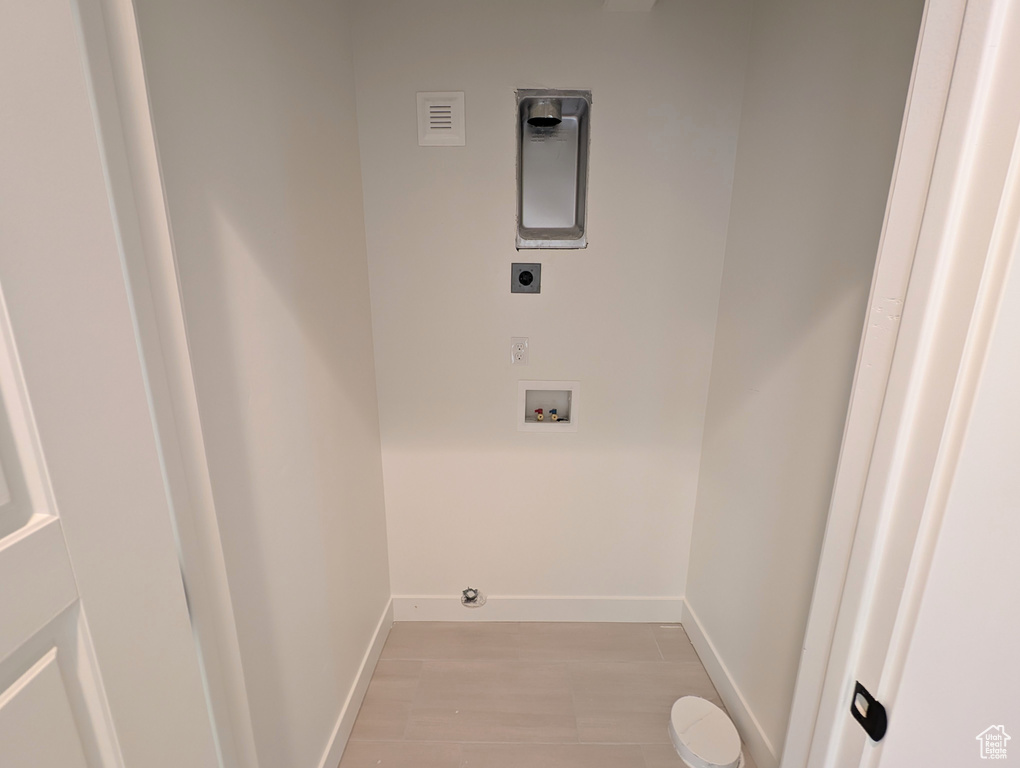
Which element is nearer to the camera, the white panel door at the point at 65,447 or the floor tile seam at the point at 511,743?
the white panel door at the point at 65,447

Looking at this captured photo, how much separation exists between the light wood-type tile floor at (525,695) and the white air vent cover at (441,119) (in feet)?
6.36

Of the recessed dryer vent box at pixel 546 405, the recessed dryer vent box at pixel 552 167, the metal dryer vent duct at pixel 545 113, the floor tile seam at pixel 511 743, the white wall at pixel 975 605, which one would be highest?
the metal dryer vent duct at pixel 545 113

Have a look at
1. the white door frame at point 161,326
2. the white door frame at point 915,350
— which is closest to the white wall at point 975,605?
the white door frame at point 915,350

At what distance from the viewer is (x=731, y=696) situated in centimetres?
162

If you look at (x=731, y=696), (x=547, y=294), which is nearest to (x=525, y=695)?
(x=731, y=696)

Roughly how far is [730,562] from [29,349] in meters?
1.87

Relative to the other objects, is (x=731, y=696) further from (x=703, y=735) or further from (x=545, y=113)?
(x=545, y=113)

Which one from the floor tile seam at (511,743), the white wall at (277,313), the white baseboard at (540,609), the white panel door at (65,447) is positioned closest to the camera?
the white panel door at (65,447)

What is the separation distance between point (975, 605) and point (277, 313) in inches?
50.0

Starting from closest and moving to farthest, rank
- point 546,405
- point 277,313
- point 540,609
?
point 277,313, point 546,405, point 540,609

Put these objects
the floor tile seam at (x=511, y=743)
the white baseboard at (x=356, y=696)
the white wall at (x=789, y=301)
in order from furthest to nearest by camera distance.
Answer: the floor tile seam at (x=511, y=743) < the white baseboard at (x=356, y=696) < the white wall at (x=789, y=301)

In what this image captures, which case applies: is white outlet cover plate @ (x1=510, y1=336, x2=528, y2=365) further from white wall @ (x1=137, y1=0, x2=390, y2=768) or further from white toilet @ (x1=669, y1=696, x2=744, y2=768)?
white toilet @ (x1=669, y1=696, x2=744, y2=768)

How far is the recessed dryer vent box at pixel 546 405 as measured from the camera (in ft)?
6.04

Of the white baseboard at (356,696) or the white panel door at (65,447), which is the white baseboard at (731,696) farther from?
the white panel door at (65,447)
